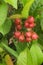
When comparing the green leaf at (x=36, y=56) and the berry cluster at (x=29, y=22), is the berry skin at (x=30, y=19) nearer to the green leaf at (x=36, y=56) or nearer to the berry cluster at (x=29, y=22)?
the berry cluster at (x=29, y=22)

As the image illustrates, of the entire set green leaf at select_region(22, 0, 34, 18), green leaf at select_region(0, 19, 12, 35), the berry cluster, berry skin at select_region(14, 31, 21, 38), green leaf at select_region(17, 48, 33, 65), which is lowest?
Answer: green leaf at select_region(17, 48, 33, 65)

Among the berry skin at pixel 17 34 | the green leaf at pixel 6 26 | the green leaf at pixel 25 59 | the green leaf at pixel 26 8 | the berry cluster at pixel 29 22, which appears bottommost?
the green leaf at pixel 25 59

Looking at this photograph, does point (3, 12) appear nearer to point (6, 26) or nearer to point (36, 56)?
point (6, 26)

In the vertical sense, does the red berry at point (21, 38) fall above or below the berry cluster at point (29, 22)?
below

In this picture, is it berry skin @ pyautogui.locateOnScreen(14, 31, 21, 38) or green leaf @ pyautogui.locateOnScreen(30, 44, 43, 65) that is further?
berry skin @ pyautogui.locateOnScreen(14, 31, 21, 38)

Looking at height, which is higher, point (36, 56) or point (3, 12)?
point (3, 12)

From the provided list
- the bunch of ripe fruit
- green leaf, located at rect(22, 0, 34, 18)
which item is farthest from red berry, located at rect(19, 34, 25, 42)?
green leaf, located at rect(22, 0, 34, 18)

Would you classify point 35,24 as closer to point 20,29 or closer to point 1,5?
point 20,29

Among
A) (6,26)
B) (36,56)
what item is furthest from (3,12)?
(36,56)

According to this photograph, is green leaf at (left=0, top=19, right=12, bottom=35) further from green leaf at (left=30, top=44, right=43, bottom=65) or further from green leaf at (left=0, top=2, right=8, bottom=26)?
green leaf at (left=30, top=44, right=43, bottom=65)

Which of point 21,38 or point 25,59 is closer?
point 25,59

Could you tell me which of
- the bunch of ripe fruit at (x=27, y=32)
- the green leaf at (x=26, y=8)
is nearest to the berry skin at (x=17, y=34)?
the bunch of ripe fruit at (x=27, y=32)

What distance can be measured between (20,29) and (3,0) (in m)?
0.17

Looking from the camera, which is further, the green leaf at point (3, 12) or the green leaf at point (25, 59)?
the green leaf at point (3, 12)
